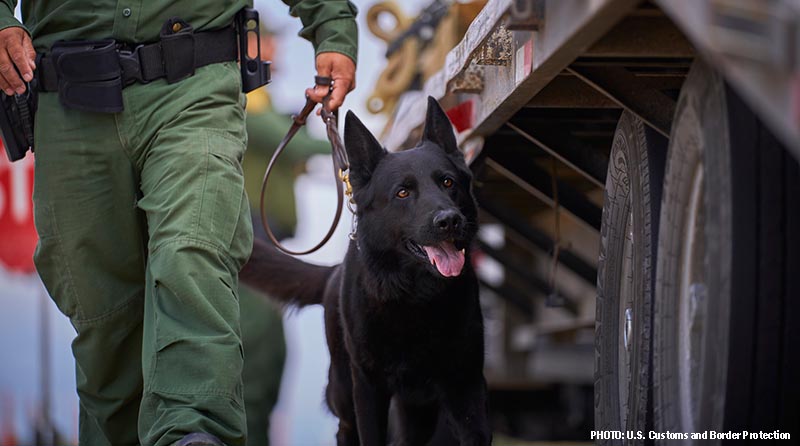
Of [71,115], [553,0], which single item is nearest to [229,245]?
[71,115]

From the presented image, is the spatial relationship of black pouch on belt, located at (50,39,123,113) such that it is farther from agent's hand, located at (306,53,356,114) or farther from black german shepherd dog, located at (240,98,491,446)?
black german shepherd dog, located at (240,98,491,446)

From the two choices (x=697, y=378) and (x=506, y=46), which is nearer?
(x=697, y=378)

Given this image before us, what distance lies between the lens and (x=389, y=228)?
3758 millimetres

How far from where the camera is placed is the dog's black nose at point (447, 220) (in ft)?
11.6

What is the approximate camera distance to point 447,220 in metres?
3.52

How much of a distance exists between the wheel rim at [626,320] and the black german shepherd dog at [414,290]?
491 millimetres

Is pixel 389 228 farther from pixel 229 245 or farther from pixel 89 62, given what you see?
pixel 89 62

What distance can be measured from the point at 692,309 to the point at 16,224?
7649 mm

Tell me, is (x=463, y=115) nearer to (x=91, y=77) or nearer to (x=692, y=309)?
(x=91, y=77)

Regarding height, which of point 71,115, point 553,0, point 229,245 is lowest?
point 229,245

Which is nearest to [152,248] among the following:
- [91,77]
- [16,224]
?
[91,77]

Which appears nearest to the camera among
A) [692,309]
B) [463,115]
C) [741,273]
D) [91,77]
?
[741,273]

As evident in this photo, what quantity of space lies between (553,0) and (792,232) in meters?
0.86

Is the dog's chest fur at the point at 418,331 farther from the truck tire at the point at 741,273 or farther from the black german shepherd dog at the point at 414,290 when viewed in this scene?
the truck tire at the point at 741,273
